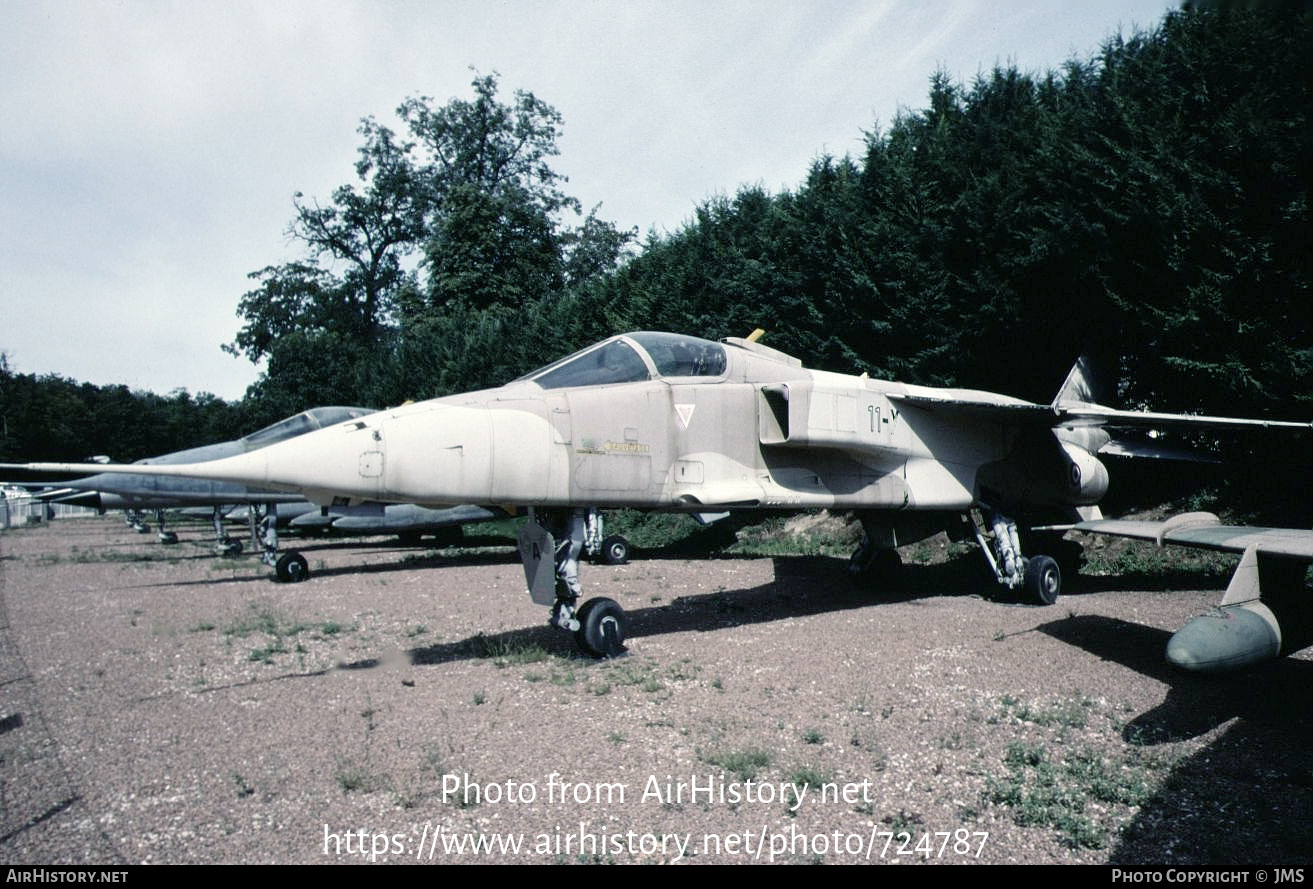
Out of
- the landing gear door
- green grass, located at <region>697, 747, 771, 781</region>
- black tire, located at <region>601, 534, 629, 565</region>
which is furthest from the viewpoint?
black tire, located at <region>601, 534, 629, 565</region>

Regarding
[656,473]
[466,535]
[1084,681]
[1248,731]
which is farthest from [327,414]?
[1248,731]

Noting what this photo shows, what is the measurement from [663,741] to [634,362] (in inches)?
122

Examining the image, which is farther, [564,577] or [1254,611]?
[564,577]

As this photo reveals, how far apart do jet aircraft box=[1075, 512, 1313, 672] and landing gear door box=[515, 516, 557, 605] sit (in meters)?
3.99

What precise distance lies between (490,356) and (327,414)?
958 centimetres

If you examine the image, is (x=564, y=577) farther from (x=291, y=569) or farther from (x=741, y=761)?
(x=291, y=569)

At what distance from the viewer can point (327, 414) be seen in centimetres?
1306

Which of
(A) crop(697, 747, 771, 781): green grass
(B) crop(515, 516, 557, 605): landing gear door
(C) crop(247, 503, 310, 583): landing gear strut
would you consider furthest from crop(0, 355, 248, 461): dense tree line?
(A) crop(697, 747, 771, 781): green grass

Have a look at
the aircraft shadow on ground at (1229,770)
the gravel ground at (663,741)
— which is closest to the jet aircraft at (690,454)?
the gravel ground at (663,741)

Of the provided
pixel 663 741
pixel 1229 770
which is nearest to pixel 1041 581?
pixel 1229 770

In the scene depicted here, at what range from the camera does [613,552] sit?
13719 mm

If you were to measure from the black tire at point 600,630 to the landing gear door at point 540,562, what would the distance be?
314 mm

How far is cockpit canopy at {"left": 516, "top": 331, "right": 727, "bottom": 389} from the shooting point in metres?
6.27

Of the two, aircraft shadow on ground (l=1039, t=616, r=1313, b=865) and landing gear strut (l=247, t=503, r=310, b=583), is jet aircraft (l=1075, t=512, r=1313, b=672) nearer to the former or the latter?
aircraft shadow on ground (l=1039, t=616, r=1313, b=865)
